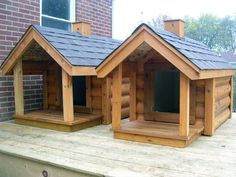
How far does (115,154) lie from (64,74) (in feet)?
5.12

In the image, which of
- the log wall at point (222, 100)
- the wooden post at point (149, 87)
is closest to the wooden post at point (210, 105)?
the log wall at point (222, 100)

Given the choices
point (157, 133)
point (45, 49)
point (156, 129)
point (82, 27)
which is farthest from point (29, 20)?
point (157, 133)

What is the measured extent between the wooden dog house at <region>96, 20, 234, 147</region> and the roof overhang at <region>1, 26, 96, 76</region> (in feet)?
1.44

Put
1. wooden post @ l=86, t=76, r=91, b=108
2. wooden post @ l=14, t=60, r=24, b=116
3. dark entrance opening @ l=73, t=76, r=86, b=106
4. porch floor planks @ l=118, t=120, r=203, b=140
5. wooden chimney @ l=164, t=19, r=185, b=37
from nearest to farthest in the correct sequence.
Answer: porch floor planks @ l=118, t=120, r=203, b=140, wooden chimney @ l=164, t=19, r=185, b=37, wooden post @ l=14, t=60, r=24, b=116, wooden post @ l=86, t=76, r=91, b=108, dark entrance opening @ l=73, t=76, r=86, b=106

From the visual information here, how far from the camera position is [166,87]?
4.57 meters

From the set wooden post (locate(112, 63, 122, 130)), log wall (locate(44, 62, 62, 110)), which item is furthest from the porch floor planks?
log wall (locate(44, 62, 62, 110))

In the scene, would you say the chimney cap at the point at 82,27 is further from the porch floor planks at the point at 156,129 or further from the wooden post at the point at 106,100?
the porch floor planks at the point at 156,129

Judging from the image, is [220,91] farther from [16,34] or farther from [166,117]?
[16,34]

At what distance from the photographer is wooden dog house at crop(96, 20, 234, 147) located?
348 centimetres

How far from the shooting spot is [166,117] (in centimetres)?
439

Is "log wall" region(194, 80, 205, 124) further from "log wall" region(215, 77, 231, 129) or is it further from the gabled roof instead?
the gabled roof

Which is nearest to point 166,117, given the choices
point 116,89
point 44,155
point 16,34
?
point 116,89

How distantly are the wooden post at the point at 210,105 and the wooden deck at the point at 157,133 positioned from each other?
0.13m

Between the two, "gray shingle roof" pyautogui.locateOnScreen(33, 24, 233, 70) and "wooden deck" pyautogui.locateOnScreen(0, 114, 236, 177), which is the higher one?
"gray shingle roof" pyautogui.locateOnScreen(33, 24, 233, 70)
